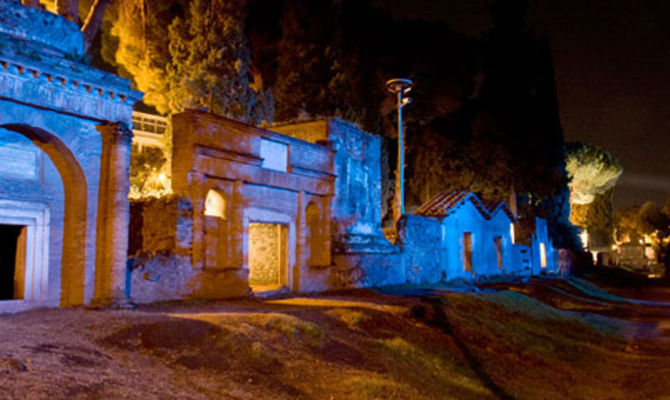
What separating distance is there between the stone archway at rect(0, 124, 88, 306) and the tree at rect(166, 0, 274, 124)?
11.6 m

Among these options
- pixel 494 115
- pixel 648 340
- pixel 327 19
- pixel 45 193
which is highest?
pixel 327 19

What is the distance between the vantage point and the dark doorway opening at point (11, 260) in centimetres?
1184

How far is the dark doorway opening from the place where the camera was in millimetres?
11844

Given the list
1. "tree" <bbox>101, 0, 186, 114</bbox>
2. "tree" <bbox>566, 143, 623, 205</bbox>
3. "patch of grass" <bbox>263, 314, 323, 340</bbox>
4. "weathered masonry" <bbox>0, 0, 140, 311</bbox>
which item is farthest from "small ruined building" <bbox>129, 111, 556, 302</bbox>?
"tree" <bbox>566, 143, 623, 205</bbox>

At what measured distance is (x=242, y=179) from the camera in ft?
50.6

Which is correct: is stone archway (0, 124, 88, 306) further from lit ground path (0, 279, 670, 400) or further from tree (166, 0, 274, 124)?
tree (166, 0, 274, 124)

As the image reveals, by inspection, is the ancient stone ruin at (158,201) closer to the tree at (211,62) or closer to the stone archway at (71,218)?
the stone archway at (71,218)

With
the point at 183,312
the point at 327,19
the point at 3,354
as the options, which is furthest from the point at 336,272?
the point at 327,19

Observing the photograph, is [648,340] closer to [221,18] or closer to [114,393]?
[114,393]

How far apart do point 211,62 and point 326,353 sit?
16.8 m

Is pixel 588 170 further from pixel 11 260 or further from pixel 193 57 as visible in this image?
pixel 11 260

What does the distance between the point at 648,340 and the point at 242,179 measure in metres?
11.9

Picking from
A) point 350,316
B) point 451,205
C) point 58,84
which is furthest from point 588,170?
point 58,84

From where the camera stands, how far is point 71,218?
12406 mm
